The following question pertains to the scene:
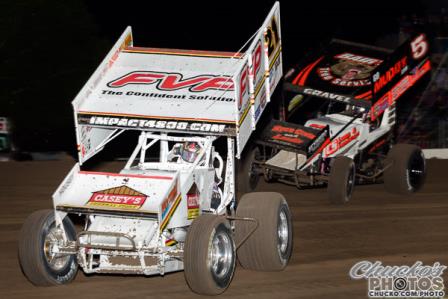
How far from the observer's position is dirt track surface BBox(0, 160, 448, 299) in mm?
8812

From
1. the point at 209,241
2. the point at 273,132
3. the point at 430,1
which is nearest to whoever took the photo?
the point at 209,241

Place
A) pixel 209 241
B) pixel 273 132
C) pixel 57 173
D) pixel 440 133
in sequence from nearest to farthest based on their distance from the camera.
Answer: pixel 209 241
pixel 273 132
pixel 57 173
pixel 440 133

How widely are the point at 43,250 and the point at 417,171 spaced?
355 inches

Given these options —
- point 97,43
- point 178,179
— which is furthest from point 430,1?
point 178,179

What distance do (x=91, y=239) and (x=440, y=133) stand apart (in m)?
15.4

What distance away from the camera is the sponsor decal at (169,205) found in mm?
8492

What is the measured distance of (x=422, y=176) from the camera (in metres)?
16.2

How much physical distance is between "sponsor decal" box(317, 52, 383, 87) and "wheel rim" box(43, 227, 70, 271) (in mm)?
8268

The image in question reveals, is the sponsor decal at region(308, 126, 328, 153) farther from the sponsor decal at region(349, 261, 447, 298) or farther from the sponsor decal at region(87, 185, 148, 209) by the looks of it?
the sponsor decal at region(87, 185, 148, 209)

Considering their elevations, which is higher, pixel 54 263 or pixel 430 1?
pixel 430 1

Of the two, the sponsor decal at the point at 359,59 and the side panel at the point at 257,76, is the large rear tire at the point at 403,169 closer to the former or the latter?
the sponsor decal at the point at 359,59

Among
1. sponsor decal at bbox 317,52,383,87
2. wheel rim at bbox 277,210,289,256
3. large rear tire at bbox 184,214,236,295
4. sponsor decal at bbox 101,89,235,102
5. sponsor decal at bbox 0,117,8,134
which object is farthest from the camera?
sponsor decal at bbox 0,117,8,134

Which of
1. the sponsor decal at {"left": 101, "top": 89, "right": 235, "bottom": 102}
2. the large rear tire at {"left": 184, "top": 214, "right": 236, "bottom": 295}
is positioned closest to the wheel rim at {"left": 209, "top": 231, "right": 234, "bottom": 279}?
the large rear tire at {"left": 184, "top": 214, "right": 236, "bottom": 295}

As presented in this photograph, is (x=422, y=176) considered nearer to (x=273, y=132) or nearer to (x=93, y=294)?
(x=273, y=132)
